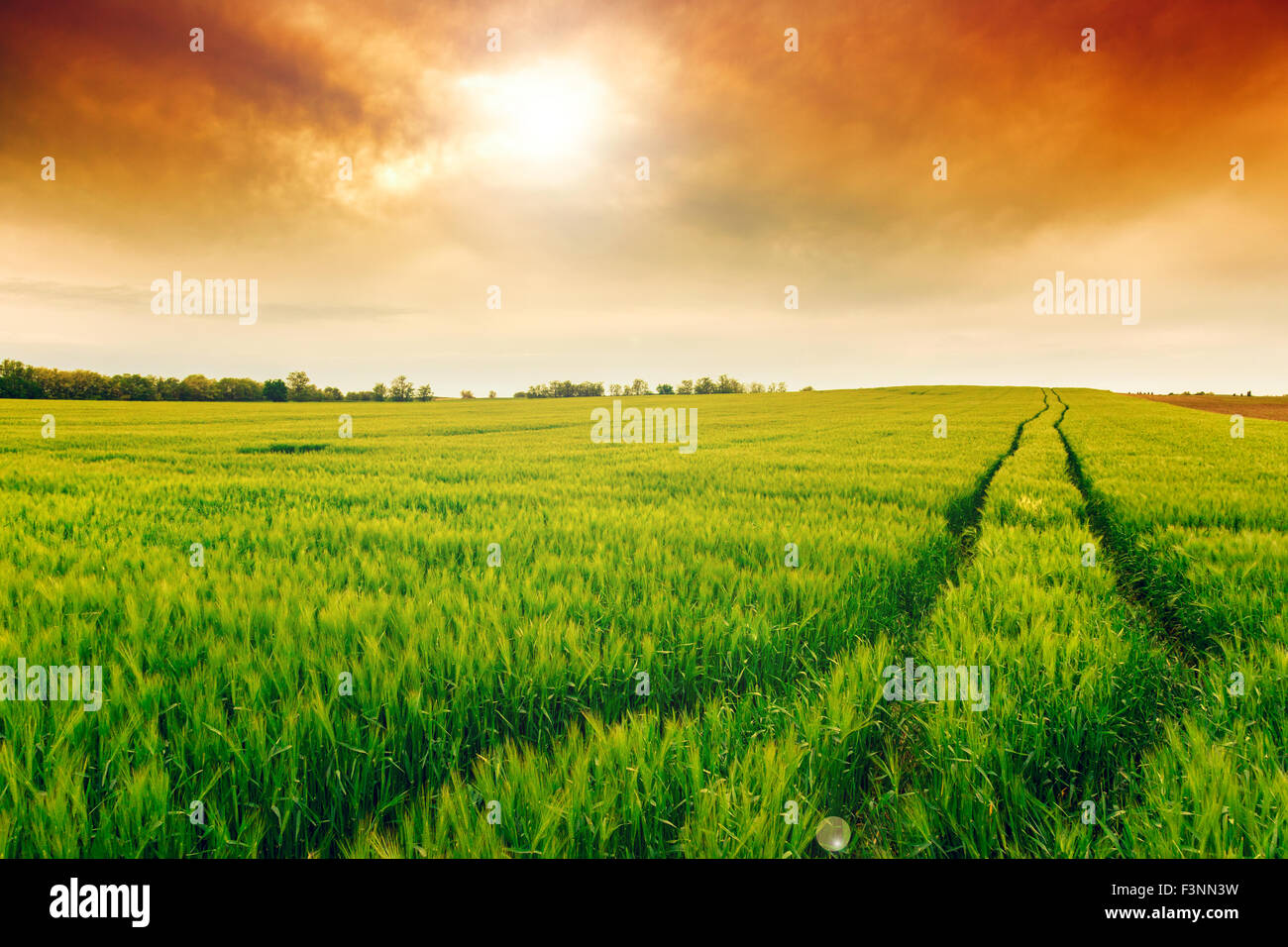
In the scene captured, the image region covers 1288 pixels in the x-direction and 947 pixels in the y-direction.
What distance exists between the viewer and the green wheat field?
56.7 inches

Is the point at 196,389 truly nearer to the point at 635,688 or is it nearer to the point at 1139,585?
the point at 635,688

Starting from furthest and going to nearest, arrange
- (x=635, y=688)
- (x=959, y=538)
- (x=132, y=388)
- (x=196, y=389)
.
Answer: (x=196, y=389), (x=132, y=388), (x=959, y=538), (x=635, y=688)

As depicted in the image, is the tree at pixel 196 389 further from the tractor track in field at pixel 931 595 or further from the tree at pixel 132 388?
the tractor track in field at pixel 931 595

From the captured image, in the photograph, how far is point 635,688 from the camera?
2.24m

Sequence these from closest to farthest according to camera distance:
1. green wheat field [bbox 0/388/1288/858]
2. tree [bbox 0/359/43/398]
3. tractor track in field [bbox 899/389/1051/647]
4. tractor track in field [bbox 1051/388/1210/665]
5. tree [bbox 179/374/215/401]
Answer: green wheat field [bbox 0/388/1288/858] < tractor track in field [bbox 1051/388/1210/665] < tractor track in field [bbox 899/389/1051/647] < tree [bbox 0/359/43/398] < tree [bbox 179/374/215/401]

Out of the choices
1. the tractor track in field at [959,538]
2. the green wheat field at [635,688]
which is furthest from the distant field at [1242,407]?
the green wheat field at [635,688]

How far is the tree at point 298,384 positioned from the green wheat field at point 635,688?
93.7m

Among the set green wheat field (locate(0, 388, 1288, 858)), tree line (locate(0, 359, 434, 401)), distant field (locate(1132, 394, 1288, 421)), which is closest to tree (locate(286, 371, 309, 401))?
tree line (locate(0, 359, 434, 401))

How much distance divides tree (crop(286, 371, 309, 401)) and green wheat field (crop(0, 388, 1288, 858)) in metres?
93.7

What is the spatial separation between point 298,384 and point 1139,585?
108094 millimetres

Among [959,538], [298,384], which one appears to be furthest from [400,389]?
[959,538]

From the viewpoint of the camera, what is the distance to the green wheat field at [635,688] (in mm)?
1439

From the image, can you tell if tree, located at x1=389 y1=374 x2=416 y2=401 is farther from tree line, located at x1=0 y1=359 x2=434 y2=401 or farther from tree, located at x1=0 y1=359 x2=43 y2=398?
tree, located at x1=0 y1=359 x2=43 y2=398

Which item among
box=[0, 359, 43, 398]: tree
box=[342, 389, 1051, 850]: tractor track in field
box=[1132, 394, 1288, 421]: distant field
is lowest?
box=[342, 389, 1051, 850]: tractor track in field
